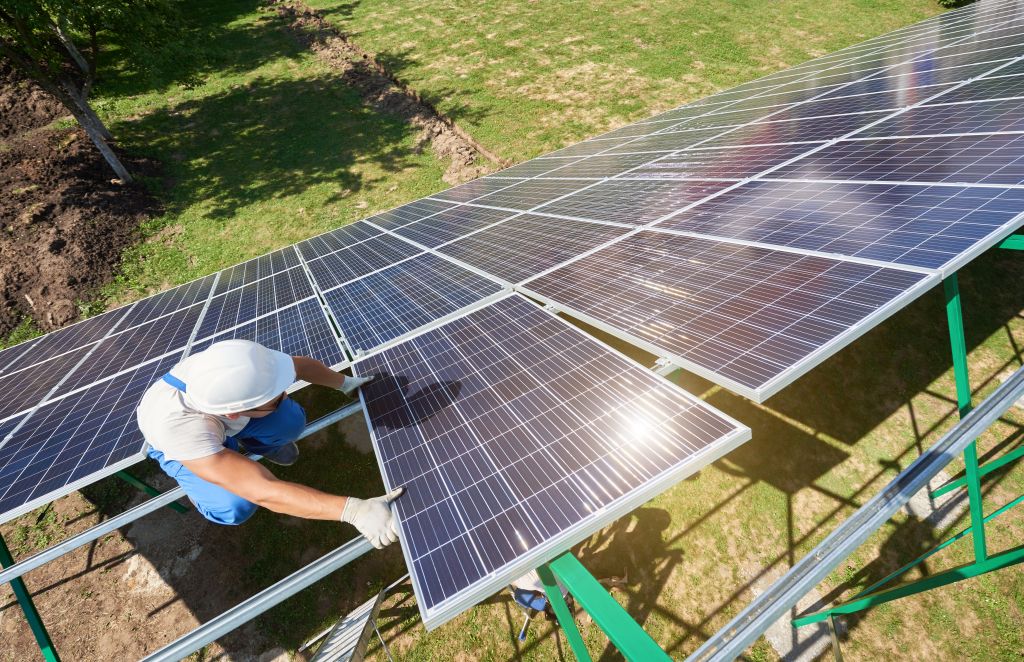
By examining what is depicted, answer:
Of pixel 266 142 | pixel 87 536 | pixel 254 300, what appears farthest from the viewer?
pixel 266 142

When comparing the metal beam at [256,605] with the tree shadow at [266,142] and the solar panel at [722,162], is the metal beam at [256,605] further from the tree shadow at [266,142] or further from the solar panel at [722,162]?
the tree shadow at [266,142]

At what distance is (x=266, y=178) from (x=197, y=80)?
6.02 metres

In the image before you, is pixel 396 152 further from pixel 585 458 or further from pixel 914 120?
pixel 585 458

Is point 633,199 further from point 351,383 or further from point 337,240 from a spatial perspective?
point 337,240

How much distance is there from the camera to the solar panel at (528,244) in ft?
21.5

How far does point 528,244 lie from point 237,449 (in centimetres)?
521

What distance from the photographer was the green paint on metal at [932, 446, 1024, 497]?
5755mm

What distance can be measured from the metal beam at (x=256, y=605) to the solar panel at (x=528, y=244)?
3.98 m

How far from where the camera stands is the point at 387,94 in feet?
79.5

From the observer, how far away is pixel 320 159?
20.5m

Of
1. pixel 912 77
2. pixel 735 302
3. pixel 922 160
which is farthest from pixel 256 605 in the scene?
pixel 912 77

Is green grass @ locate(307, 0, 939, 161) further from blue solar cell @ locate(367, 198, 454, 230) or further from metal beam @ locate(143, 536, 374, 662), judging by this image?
metal beam @ locate(143, 536, 374, 662)

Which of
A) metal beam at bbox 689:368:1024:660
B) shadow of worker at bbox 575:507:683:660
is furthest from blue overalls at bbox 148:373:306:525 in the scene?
shadow of worker at bbox 575:507:683:660

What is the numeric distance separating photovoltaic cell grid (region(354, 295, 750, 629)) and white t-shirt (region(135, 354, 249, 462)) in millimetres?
1349
